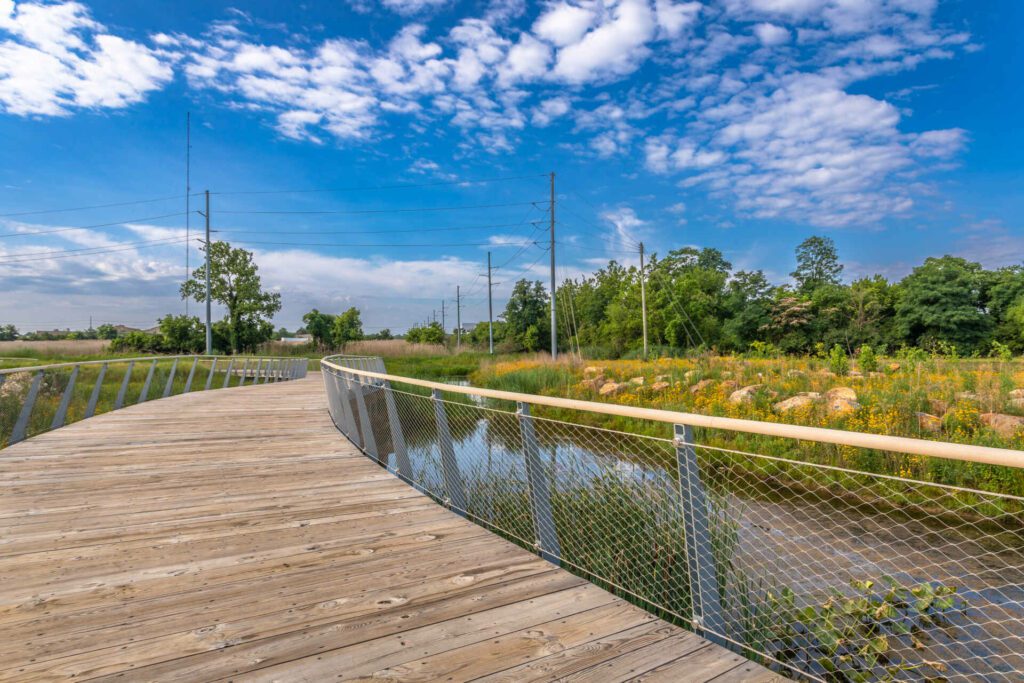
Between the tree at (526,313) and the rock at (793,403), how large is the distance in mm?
35667

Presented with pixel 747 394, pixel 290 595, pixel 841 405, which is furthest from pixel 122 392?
pixel 841 405

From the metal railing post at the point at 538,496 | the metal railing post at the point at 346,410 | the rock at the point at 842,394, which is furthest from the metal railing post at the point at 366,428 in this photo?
the rock at the point at 842,394

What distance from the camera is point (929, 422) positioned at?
25.9 ft

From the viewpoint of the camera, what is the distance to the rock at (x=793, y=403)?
31.0ft

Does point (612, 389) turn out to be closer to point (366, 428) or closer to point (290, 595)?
point (366, 428)

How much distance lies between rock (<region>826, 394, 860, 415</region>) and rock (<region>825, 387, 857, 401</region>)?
0.06 meters

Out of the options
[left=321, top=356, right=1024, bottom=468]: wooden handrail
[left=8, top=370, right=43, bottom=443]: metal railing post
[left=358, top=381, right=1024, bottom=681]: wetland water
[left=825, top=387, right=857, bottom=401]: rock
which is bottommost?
[left=358, top=381, right=1024, bottom=681]: wetland water

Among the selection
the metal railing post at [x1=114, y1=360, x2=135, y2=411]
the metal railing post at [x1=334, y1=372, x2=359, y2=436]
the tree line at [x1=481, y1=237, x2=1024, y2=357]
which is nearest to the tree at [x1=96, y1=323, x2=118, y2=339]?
the tree line at [x1=481, y1=237, x2=1024, y2=357]

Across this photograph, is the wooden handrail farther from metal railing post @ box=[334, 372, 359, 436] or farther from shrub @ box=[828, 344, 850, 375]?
shrub @ box=[828, 344, 850, 375]

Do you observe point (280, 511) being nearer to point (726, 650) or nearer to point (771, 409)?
point (726, 650)

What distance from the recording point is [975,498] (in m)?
6.70

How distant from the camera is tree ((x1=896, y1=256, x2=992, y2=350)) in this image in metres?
32.1

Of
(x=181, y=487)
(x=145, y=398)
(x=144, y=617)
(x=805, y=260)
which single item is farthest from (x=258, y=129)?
(x=805, y=260)

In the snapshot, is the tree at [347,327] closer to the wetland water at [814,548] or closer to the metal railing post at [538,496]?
the wetland water at [814,548]
